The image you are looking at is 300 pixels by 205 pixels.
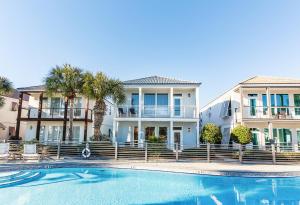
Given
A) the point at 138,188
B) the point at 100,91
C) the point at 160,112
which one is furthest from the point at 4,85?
the point at 138,188

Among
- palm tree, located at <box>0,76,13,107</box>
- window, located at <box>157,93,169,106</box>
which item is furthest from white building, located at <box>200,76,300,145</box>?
palm tree, located at <box>0,76,13,107</box>

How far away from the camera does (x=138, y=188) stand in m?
10.1

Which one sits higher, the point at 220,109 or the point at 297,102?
the point at 297,102

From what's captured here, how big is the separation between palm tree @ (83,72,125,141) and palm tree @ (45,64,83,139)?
Answer: 3.19 feet

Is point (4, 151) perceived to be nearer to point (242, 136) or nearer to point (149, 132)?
point (149, 132)

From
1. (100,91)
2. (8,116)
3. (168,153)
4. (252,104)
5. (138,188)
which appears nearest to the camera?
(138,188)

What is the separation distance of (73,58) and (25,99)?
1766 cm

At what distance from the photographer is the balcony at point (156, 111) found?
22.5 meters

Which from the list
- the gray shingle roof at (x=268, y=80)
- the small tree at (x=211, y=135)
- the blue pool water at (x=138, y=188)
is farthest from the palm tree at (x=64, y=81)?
the gray shingle roof at (x=268, y=80)

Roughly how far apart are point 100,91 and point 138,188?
10.2 metres

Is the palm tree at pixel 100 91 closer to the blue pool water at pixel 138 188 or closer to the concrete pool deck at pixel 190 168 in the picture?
the concrete pool deck at pixel 190 168

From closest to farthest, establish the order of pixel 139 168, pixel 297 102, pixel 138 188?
pixel 138 188 → pixel 139 168 → pixel 297 102

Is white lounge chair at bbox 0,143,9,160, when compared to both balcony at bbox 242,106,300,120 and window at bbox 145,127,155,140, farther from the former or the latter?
balcony at bbox 242,106,300,120

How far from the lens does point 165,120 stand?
21.1m
